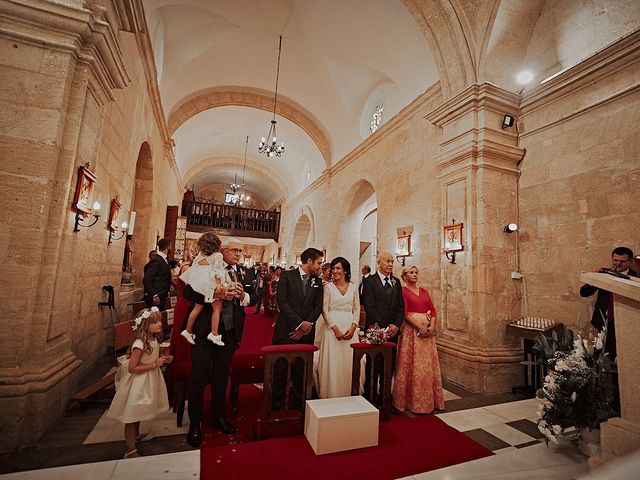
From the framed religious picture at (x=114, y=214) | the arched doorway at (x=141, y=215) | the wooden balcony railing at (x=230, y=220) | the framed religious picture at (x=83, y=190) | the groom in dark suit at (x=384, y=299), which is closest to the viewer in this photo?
the framed religious picture at (x=83, y=190)

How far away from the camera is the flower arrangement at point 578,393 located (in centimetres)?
264

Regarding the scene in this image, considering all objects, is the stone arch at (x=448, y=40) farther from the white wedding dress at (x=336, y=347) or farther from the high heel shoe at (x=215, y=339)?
the high heel shoe at (x=215, y=339)

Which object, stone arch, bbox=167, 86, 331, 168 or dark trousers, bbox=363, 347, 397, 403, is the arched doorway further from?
dark trousers, bbox=363, 347, 397, 403

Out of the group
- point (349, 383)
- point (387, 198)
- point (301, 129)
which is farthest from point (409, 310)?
point (301, 129)

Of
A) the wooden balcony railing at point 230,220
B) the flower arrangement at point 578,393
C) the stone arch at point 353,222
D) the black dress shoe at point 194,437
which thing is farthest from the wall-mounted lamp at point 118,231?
the wooden balcony railing at point 230,220

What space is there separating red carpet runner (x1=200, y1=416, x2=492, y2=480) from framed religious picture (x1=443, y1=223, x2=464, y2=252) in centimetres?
291

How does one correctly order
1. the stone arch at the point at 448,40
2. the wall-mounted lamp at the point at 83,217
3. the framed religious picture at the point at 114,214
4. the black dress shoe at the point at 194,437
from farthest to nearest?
1. the stone arch at the point at 448,40
2. the framed religious picture at the point at 114,214
3. the wall-mounted lamp at the point at 83,217
4. the black dress shoe at the point at 194,437

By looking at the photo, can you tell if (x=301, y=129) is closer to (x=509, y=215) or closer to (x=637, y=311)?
(x=509, y=215)

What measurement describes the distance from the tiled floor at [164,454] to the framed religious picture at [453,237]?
250 cm

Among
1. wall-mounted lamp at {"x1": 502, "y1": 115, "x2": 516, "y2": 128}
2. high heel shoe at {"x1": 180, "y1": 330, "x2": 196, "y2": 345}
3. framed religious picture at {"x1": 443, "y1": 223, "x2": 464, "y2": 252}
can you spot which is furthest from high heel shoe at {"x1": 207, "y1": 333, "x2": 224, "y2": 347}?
wall-mounted lamp at {"x1": 502, "y1": 115, "x2": 516, "y2": 128}

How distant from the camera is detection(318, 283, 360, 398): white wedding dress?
3.34 metres

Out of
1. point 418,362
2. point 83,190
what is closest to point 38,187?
point 83,190

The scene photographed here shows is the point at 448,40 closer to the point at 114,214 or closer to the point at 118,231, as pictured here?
the point at 114,214

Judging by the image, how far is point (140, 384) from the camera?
250 centimetres
